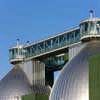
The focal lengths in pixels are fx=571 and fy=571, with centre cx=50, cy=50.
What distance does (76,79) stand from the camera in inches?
3265

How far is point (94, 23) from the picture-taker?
91812 millimetres

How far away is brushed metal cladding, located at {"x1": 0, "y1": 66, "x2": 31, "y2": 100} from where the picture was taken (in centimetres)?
10550

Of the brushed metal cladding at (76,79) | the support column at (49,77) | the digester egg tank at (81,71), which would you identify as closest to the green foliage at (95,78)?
the digester egg tank at (81,71)

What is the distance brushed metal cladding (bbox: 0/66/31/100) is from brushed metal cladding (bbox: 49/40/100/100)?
63.8 ft

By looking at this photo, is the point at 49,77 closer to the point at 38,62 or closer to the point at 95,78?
the point at 38,62

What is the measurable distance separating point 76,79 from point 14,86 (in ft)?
86.9

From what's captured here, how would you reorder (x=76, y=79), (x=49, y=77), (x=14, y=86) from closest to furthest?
(x=76, y=79) → (x=14, y=86) → (x=49, y=77)

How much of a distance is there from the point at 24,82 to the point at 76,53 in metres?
19.2

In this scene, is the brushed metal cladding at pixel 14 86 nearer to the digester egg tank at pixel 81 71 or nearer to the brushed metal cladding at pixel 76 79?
the digester egg tank at pixel 81 71

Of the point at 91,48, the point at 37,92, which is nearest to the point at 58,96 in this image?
the point at 91,48

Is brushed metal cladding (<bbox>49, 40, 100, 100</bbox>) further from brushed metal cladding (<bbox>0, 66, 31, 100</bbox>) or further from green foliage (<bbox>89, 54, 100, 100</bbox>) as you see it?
brushed metal cladding (<bbox>0, 66, 31, 100</bbox>)

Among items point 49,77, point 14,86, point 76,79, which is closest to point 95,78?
point 76,79

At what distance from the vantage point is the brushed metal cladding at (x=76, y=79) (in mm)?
81375

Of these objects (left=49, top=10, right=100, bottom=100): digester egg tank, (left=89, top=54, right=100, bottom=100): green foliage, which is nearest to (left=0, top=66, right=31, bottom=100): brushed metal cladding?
(left=49, top=10, right=100, bottom=100): digester egg tank
